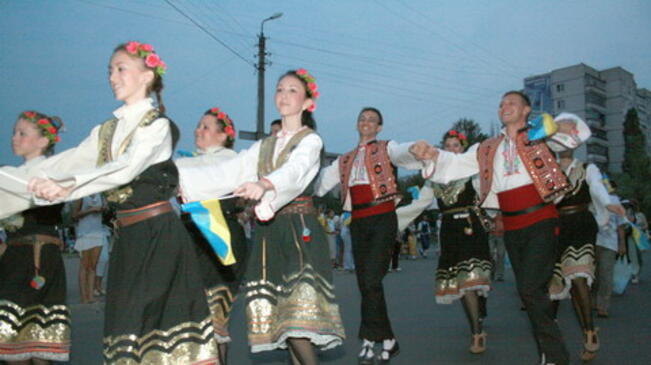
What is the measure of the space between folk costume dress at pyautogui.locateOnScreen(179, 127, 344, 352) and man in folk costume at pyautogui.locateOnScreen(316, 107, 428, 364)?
5.31 feet

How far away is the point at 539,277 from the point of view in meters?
4.74

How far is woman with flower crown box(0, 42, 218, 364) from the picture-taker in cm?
310

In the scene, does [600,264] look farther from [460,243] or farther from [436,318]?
[460,243]

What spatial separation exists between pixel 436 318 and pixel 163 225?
5.78m

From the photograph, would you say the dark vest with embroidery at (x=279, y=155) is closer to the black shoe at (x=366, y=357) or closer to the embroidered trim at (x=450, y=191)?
the black shoe at (x=366, y=357)

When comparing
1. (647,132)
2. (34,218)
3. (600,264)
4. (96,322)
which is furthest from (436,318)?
(647,132)

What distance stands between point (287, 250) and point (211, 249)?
3.08ft

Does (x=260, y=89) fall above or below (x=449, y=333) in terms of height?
above

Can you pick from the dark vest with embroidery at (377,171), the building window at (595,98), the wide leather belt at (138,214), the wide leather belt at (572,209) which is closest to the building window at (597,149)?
the building window at (595,98)

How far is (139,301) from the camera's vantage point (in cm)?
313

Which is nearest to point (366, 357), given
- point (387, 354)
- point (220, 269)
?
point (387, 354)

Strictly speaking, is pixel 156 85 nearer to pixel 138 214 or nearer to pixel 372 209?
pixel 138 214

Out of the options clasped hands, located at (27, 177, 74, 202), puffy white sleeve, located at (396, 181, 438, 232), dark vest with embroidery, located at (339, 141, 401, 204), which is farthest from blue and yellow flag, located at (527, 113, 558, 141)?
clasped hands, located at (27, 177, 74, 202)

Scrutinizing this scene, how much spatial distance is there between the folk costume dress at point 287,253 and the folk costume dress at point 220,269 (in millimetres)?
658
